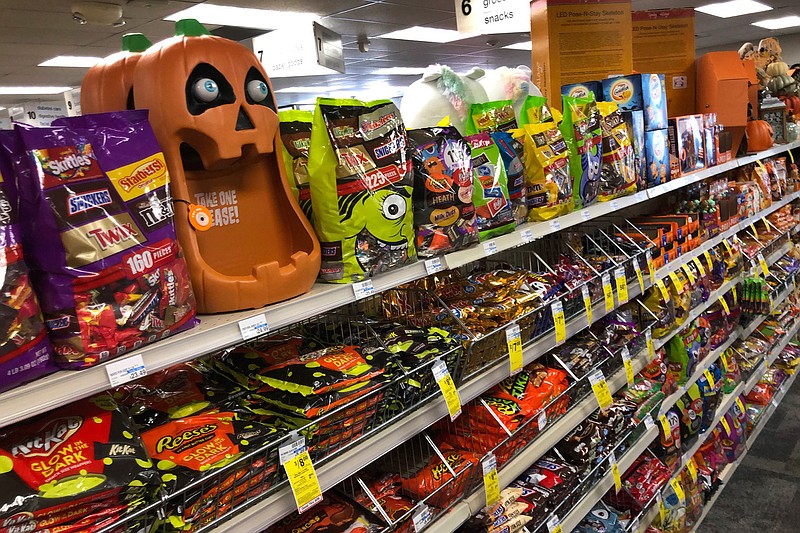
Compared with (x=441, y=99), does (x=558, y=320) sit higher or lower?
lower

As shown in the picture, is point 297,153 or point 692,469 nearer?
point 297,153

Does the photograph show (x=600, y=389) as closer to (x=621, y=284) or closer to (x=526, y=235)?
(x=621, y=284)

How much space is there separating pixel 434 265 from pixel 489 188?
396 millimetres

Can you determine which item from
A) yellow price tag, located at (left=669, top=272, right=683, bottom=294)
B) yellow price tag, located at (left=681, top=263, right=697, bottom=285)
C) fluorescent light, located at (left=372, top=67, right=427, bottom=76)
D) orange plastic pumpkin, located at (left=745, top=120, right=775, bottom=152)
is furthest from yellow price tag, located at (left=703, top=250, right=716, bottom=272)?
fluorescent light, located at (left=372, top=67, right=427, bottom=76)

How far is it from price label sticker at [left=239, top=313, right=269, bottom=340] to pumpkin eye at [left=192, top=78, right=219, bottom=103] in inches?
16.5

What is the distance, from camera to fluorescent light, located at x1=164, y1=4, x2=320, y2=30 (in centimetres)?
634

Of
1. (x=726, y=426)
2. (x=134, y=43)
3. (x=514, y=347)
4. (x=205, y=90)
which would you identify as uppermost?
(x=134, y=43)

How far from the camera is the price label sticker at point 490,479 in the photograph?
169 centimetres

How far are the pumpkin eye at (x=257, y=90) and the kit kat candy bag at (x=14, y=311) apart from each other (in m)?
0.45

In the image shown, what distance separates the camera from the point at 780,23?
11547mm

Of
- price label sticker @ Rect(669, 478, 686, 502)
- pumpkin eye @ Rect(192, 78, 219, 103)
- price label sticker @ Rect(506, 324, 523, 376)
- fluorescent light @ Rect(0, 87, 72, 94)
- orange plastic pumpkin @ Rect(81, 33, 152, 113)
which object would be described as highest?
fluorescent light @ Rect(0, 87, 72, 94)

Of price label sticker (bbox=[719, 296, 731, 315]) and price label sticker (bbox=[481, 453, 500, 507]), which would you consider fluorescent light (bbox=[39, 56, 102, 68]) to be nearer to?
price label sticker (bbox=[719, 296, 731, 315])

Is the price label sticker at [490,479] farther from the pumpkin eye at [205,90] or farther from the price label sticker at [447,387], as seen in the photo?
the pumpkin eye at [205,90]

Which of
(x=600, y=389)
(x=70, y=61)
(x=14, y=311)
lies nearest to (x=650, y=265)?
(x=600, y=389)
